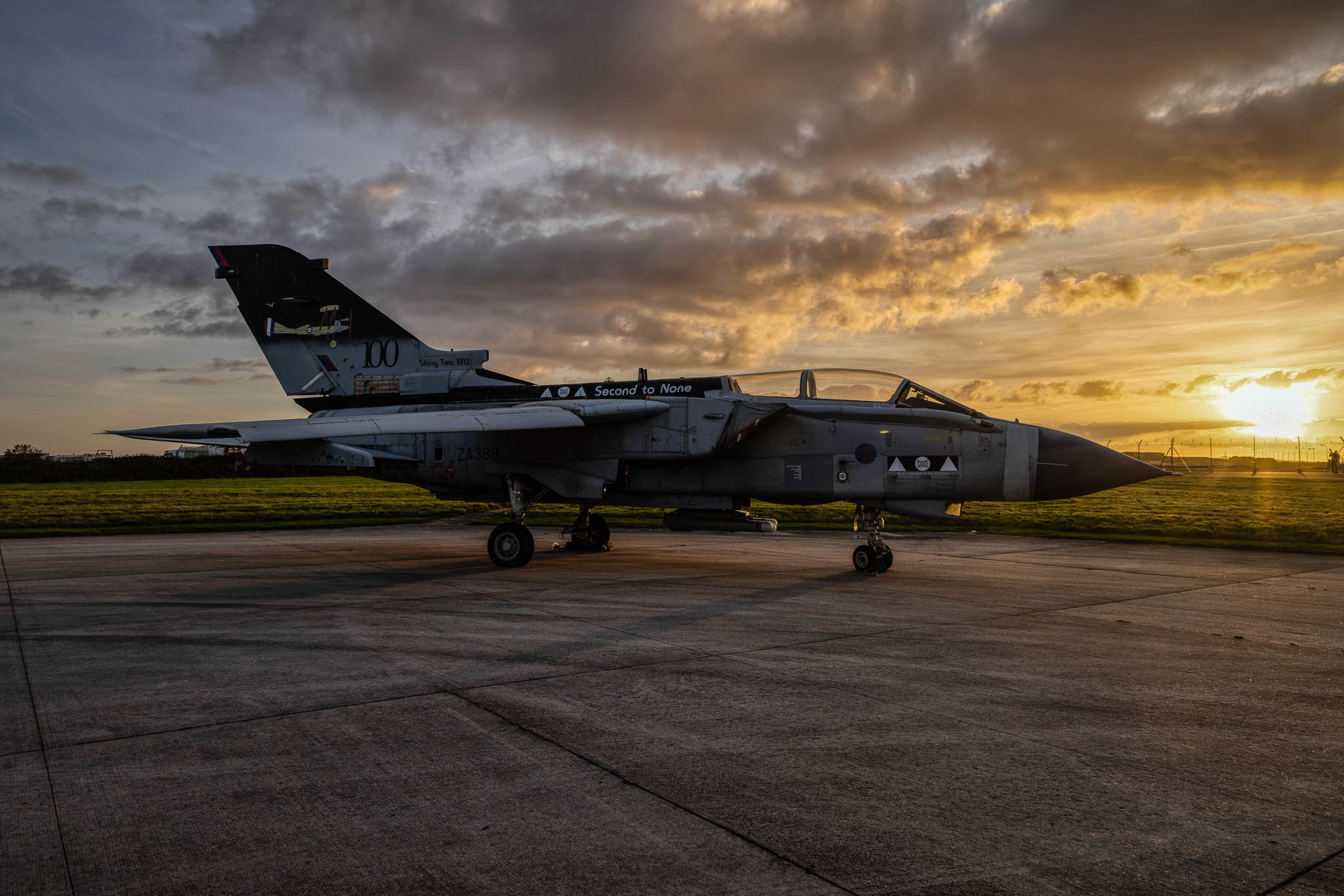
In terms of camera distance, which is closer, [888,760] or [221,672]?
[888,760]

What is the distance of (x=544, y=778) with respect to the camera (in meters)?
4.28

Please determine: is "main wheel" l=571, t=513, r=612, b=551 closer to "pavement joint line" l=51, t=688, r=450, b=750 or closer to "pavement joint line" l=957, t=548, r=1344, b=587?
"pavement joint line" l=957, t=548, r=1344, b=587

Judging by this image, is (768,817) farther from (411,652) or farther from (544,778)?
(411,652)

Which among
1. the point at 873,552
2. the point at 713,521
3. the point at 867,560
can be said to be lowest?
the point at 867,560

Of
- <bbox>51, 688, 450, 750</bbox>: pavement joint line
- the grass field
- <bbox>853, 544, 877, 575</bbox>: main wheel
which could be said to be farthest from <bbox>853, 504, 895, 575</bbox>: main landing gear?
<bbox>51, 688, 450, 750</bbox>: pavement joint line

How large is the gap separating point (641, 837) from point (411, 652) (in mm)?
4290

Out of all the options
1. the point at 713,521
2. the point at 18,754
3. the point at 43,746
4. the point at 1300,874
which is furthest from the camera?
the point at 713,521

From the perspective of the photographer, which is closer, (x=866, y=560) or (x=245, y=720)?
(x=245, y=720)

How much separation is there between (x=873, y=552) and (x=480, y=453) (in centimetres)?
691

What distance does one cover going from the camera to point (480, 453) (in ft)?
45.9

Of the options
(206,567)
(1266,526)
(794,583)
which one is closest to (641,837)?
(794,583)

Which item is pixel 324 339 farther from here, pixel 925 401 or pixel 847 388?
pixel 925 401

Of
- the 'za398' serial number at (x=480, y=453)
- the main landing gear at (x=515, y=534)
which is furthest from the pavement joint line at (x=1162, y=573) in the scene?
the 'za398' serial number at (x=480, y=453)

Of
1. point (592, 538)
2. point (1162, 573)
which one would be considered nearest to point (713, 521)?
point (592, 538)
